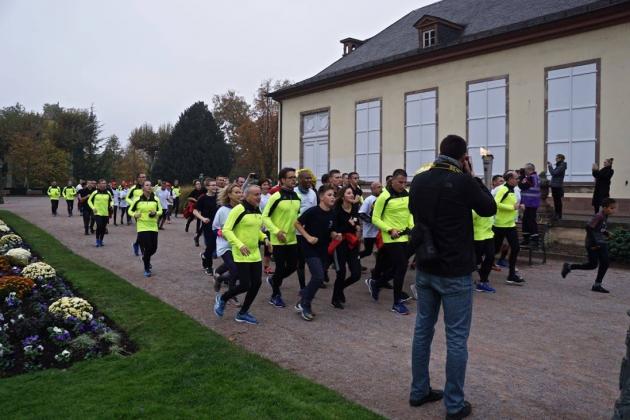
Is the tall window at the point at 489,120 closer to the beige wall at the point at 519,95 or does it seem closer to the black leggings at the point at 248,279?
the beige wall at the point at 519,95

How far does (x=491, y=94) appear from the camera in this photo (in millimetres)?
20781

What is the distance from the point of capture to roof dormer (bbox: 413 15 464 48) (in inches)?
880

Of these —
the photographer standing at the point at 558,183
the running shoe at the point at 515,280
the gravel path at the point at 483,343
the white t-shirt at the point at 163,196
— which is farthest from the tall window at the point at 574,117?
the white t-shirt at the point at 163,196

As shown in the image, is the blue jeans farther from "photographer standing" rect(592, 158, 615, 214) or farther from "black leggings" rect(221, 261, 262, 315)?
"photographer standing" rect(592, 158, 615, 214)

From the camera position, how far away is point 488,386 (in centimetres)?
504

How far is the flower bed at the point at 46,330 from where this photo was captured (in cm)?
607

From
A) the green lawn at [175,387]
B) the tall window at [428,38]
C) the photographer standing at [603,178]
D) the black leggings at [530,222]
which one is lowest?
the green lawn at [175,387]

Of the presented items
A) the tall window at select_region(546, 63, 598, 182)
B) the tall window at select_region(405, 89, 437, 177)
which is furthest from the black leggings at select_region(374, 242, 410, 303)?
the tall window at select_region(405, 89, 437, 177)

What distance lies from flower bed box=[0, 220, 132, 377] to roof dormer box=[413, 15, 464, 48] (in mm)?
18239

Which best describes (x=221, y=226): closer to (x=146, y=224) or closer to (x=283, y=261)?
(x=283, y=261)

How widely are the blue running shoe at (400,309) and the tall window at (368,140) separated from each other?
17.4m

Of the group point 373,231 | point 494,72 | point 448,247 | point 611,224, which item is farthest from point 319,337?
point 494,72

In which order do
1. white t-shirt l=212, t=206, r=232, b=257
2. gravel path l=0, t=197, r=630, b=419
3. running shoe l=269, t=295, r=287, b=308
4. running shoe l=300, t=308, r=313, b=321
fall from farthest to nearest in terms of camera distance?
running shoe l=269, t=295, r=287, b=308 → white t-shirt l=212, t=206, r=232, b=257 → running shoe l=300, t=308, r=313, b=321 → gravel path l=0, t=197, r=630, b=419

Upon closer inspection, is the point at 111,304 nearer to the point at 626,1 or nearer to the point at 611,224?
the point at 611,224
